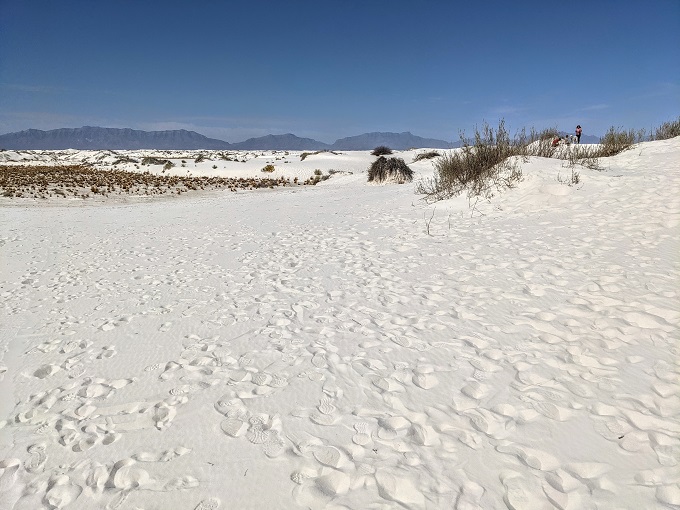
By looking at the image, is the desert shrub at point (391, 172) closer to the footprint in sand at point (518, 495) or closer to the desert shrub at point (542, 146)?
the desert shrub at point (542, 146)

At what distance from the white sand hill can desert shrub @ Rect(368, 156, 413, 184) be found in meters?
14.3

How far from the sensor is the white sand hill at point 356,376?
208cm

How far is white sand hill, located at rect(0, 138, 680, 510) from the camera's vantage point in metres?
2.08

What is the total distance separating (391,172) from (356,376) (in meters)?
19.0

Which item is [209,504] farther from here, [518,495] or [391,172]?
[391,172]

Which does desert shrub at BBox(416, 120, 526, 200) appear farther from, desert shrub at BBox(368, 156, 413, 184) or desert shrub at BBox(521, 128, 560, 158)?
desert shrub at BBox(368, 156, 413, 184)

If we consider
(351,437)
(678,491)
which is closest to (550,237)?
(678,491)

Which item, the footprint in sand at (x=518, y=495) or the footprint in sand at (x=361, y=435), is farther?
the footprint in sand at (x=361, y=435)

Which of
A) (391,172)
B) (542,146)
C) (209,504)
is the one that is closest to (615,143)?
(542,146)

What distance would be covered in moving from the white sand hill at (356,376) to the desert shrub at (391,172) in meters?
14.3

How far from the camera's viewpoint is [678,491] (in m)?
1.92

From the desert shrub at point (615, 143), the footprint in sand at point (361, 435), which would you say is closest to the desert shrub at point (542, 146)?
the desert shrub at point (615, 143)

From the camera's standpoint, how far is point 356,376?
9.96ft

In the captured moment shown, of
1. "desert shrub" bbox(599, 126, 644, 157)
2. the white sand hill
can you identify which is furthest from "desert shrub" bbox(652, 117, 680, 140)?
the white sand hill
